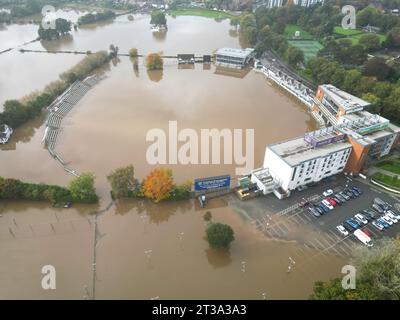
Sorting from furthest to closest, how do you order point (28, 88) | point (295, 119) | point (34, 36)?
point (34, 36), point (28, 88), point (295, 119)

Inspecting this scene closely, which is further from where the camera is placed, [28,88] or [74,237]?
[28,88]

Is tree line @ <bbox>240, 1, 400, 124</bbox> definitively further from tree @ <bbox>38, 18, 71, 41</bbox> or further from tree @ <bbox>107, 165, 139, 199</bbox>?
tree @ <bbox>38, 18, 71, 41</bbox>

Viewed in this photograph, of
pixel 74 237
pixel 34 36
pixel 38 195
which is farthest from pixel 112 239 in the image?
pixel 34 36

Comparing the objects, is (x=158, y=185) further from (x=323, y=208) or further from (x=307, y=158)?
(x=323, y=208)

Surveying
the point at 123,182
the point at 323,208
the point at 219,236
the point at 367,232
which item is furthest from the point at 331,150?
the point at 123,182

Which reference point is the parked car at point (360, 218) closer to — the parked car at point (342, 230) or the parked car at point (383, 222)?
the parked car at point (383, 222)

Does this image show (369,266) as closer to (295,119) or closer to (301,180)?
(301,180)
